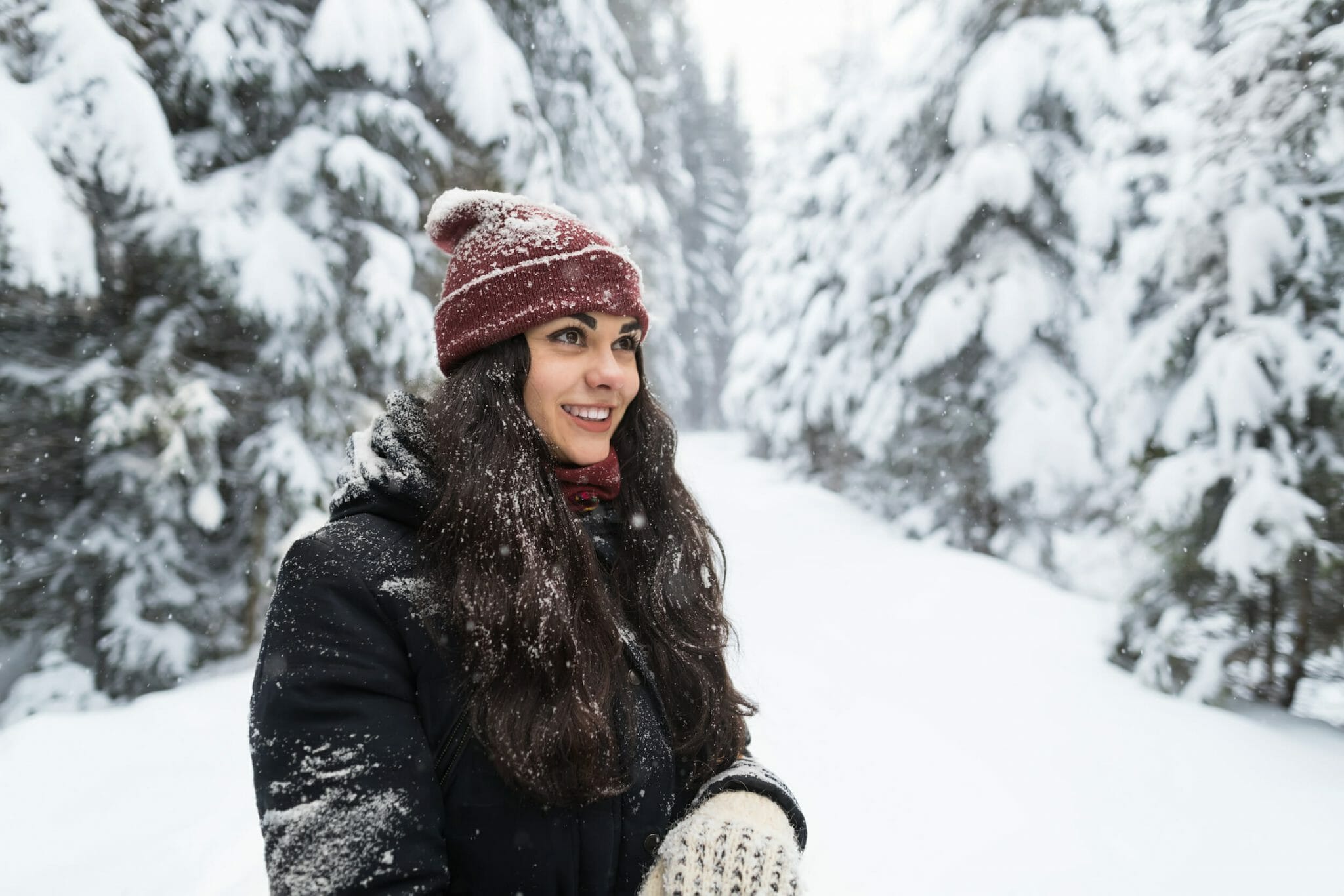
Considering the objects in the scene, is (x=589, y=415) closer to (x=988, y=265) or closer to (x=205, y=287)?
(x=205, y=287)

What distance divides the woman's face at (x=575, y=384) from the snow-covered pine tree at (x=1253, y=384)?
4.64 meters

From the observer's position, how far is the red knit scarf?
178cm

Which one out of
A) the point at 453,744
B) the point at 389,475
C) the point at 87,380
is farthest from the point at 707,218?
the point at 453,744

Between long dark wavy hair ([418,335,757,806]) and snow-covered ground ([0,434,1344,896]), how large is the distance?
953 millimetres

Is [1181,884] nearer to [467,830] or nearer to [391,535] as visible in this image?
[467,830]

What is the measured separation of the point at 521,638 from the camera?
4.79 feet

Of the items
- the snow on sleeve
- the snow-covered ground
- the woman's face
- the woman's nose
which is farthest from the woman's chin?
the snow-covered ground

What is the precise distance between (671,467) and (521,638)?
2.82 feet

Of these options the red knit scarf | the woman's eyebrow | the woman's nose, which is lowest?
the red knit scarf

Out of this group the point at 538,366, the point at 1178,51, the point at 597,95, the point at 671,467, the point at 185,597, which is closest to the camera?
the point at 538,366

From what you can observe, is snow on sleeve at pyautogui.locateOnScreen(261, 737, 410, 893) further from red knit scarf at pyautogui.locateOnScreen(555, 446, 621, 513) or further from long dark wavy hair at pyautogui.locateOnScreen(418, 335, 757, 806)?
red knit scarf at pyautogui.locateOnScreen(555, 446, 621, 513)

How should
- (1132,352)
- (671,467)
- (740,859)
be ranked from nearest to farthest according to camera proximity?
(740,859) → (671,467) → (1132,352)

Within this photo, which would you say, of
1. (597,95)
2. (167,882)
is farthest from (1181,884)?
(597,95)

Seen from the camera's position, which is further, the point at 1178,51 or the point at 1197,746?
the point at 1178,51
